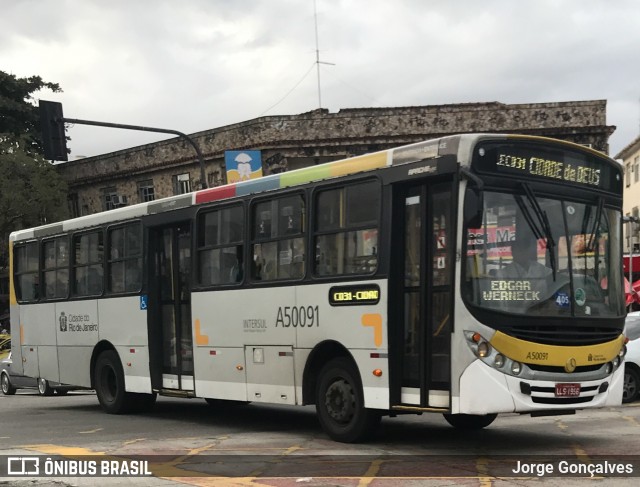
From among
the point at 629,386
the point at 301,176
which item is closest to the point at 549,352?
the point at 301,176

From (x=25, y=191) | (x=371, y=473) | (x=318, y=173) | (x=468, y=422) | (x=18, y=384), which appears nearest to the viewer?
(x=371, y=473)

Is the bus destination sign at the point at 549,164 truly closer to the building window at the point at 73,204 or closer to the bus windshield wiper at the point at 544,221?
the bus windshield wiper at the point at 544,221

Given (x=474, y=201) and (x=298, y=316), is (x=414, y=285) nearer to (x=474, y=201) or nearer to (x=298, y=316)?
(x=474, y=201)

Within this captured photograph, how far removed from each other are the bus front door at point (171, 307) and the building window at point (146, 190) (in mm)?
26631

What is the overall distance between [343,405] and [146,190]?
3184 centimetres

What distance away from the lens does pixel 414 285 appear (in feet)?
34.4

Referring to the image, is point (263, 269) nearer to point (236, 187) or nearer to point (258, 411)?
point (236, 187)

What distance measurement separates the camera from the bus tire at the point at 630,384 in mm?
17281

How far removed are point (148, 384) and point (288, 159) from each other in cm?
2207

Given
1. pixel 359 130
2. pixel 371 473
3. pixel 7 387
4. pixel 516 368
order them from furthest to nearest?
pixel 359 130
pixel 7 387
pixel 516 368
pixel 371 473

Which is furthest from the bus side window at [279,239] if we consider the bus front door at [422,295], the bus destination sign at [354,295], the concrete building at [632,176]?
the concrete building at [632,176]

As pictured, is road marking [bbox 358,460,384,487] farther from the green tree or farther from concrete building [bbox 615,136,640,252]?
concrete building [bbox 615,136,640,252]

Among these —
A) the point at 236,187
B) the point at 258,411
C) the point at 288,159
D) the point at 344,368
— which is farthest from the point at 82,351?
the point at 288,159

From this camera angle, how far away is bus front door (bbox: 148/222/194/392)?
1445cm
